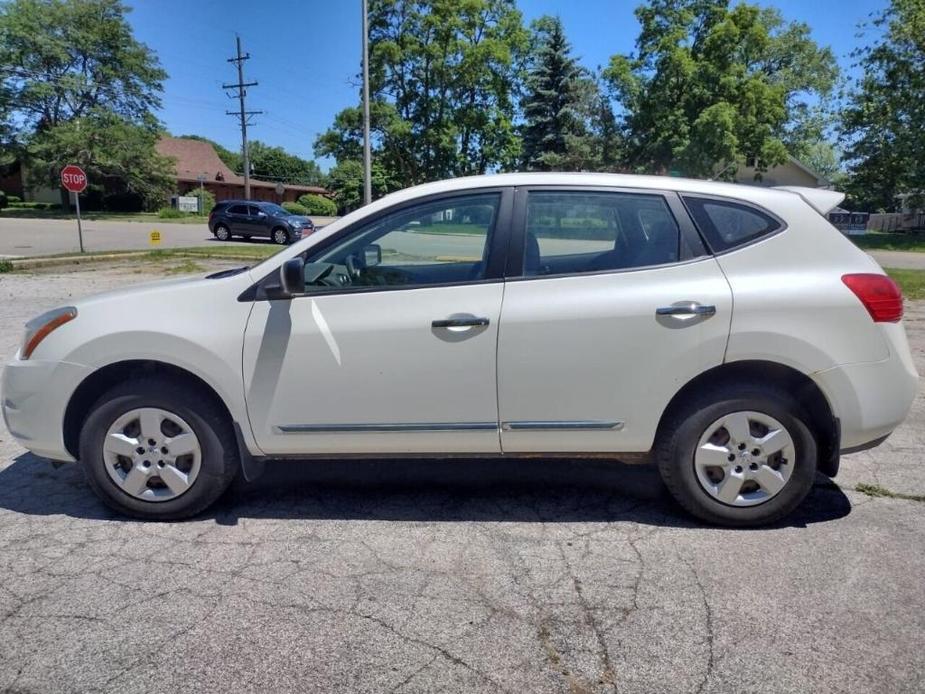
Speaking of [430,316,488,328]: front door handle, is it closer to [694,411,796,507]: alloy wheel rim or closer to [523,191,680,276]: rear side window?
[523,191,680,276]: rear side window

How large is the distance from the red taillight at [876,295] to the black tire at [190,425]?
3216 mm

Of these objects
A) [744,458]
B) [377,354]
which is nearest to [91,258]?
[377,354]

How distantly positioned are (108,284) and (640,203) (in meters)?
12.4

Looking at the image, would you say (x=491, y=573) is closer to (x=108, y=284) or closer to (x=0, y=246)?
(x=108, y=284)

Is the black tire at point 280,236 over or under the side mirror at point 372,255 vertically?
under

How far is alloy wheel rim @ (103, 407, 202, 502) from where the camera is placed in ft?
11.4

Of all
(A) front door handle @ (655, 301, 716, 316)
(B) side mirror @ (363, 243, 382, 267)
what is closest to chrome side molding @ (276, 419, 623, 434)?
(A) front door handle @ (655, 301, 716, 316)

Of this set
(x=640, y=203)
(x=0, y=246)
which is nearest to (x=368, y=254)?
(x=640, y=203)

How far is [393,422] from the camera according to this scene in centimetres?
344

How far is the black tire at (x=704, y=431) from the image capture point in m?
3.37

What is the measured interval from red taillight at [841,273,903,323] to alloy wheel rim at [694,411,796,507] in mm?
722

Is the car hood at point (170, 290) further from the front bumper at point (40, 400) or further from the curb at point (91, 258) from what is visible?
the curb at point (91, 258)

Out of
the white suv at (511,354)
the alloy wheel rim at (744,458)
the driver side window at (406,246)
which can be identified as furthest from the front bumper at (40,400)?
the alloy wheel rim at (744,458)

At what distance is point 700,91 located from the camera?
120 ft
